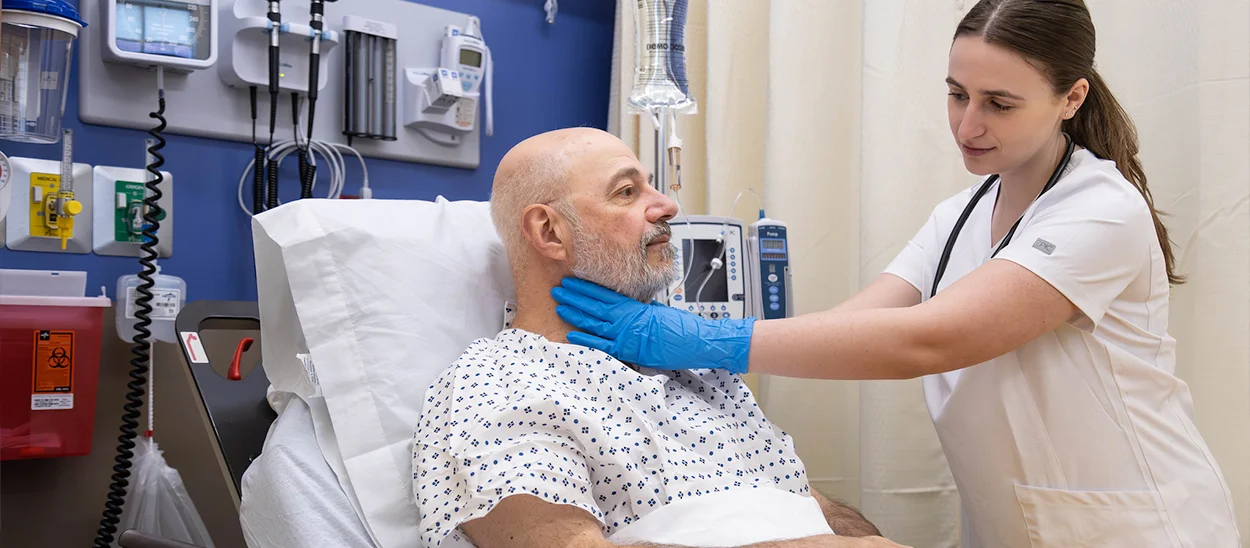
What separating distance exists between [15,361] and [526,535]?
1.20 m

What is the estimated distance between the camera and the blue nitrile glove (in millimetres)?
1305

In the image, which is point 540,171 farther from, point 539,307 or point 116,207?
point 116,207

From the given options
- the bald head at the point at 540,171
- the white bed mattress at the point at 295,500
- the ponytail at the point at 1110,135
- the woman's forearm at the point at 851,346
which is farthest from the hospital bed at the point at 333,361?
the ponytail at the point at 1110,135

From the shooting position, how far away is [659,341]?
1312mm

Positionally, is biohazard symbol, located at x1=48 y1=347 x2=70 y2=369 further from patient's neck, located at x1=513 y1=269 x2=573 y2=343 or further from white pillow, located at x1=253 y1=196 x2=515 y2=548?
patient's neck, located at x1=513 y1=269 x2=573 y2=343

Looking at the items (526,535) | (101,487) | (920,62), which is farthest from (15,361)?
(920,62)

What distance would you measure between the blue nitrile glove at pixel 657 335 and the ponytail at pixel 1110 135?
0.61m

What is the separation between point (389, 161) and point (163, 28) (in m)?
0.61

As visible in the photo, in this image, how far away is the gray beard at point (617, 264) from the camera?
137 cm

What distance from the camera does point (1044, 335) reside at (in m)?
1.34

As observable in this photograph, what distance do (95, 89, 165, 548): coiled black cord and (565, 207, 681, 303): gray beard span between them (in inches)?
38.2

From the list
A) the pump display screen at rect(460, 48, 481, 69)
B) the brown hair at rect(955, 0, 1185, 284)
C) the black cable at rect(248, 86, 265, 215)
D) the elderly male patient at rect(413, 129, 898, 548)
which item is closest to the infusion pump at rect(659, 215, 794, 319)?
the elderly male patient at rect(413, 129, 898, 548)

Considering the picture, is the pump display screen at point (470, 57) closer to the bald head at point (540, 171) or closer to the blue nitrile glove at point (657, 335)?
the bald head at point (540, 171)

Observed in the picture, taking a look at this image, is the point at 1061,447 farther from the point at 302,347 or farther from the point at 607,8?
the point at 607,8
